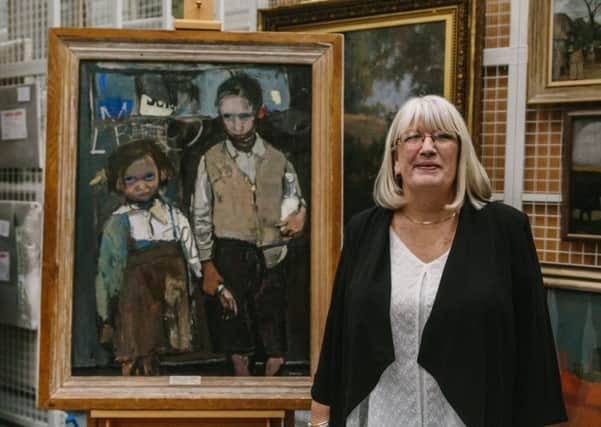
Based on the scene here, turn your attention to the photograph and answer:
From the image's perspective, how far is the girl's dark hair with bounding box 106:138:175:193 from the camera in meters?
1.74

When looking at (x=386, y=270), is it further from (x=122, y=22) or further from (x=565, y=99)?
(x=122, y=22)

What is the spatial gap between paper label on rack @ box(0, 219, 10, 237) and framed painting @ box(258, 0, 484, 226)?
157cm

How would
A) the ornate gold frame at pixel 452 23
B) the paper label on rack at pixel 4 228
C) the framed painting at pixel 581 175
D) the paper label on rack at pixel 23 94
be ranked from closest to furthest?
the framed painting at pixel 581 175 < the ornate gold frame at pixel 452 23 < the paper label on rack at pixel 23 94 < the paper label on rack at pixel 4 228

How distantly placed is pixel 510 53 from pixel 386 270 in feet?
2.83

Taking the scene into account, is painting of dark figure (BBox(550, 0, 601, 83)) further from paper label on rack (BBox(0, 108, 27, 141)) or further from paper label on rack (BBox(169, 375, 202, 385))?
paper label on rack (BBox(0, 108, 27, 141))

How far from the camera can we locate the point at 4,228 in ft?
10.2

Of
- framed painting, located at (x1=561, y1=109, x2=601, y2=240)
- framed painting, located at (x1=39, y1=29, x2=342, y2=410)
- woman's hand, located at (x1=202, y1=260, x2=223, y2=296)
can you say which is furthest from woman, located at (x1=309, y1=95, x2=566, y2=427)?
framed painting, located at (x1=561, y1=109, x2=601, y2=240)

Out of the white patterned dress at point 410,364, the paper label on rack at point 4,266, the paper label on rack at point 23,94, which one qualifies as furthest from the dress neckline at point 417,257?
the paper label on rack at point 4,266

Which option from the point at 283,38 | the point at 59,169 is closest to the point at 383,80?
the point at 283,38

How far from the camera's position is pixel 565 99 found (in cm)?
188

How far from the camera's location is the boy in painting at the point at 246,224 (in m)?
1.75

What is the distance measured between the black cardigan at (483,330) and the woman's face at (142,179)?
1.95 ft

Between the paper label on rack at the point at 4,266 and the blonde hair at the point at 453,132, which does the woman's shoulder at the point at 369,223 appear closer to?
the blonde hair at the point at 453,132

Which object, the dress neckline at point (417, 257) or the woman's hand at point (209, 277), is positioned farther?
the woman's hand at point (209, 277)
